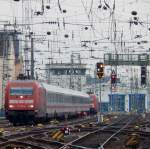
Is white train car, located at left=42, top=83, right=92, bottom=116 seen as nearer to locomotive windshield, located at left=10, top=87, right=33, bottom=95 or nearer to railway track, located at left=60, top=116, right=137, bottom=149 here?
locomotive windshield, located at left=10, top=87, right=33, bottom=95

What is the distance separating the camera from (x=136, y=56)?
80688 millimetres

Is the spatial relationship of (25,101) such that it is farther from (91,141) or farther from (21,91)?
(91,141)

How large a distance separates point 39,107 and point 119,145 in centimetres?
2019

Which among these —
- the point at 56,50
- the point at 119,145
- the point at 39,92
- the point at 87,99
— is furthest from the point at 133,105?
the point at 119,145

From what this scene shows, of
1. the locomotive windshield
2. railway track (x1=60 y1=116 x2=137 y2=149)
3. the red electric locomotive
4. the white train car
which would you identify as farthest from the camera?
the white train car

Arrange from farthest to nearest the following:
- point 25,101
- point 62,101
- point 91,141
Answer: point 62,101 → point 25,101 → point 91,141

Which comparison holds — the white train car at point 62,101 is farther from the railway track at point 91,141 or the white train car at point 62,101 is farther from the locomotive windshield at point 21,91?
the railway track at point 91,141

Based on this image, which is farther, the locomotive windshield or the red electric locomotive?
the locomotive windshield

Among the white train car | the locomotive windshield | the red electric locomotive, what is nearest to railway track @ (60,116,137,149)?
the red electric locomotive

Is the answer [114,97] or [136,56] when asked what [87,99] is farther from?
[114,97]

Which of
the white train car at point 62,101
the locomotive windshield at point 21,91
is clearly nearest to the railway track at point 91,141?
the locomotive windshield at point 21,91

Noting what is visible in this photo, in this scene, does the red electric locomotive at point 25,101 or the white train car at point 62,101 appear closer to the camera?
the red electric locomotive at point 25,101

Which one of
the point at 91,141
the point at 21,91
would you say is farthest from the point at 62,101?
the point at 91,141

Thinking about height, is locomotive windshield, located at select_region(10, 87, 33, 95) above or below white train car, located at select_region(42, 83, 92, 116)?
above
